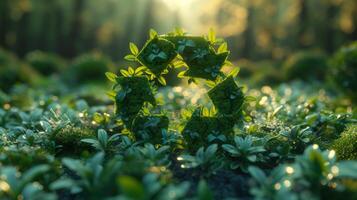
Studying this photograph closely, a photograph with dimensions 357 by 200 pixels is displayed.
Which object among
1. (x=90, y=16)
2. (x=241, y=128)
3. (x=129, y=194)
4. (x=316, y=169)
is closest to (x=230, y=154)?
(x=241, y=128)

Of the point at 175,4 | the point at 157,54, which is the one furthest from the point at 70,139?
the point at 175,4

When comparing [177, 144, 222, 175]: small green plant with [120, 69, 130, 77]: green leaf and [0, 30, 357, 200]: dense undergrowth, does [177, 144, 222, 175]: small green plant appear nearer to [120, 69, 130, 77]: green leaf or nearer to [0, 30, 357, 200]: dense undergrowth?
[0, 30, 357, 200]: dense undergrowth

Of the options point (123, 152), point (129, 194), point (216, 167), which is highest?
point (123, 152)

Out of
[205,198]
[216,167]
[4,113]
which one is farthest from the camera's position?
[4,113]

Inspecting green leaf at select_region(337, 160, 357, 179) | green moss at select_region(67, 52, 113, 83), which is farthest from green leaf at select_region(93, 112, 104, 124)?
green moss at select_region(67, 52, 113, 83)

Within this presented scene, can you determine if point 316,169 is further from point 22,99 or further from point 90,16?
point 90,16

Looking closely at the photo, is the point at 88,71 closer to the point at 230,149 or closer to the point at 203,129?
the point at 203,129

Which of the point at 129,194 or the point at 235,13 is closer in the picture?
the point at 129,194

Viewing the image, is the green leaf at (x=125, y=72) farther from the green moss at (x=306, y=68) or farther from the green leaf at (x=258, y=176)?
the green moss at (x=306, y=68)
